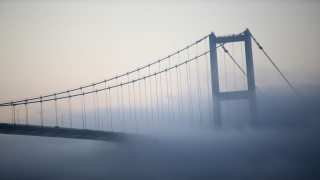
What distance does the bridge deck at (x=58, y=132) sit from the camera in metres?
25.5

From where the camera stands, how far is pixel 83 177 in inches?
1083

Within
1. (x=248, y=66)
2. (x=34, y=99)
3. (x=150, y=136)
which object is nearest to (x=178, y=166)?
(x=150, y=136)

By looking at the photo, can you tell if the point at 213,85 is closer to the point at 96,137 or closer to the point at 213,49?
the point at 213,49

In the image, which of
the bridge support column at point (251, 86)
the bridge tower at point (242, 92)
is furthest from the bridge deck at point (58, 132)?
the bridge support column at point (251, 86)

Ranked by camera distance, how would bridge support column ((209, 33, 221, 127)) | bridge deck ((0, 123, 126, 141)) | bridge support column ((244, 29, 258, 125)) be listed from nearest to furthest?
bridge deck ((0, 123, 126, 141)), bridge support column ((244, 29, 258, 125)), bridge support column ((209, 33, 221, 127))

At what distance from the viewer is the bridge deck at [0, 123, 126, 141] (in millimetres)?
25500

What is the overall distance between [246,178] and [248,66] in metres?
6.94

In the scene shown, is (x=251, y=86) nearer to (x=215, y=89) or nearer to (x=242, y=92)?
(x=242, y=92)

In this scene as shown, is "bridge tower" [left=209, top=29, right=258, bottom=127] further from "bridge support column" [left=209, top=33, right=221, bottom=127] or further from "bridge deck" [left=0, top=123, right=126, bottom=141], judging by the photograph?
"bridge deck" [left=0, top=123, right=126, bottom=141]

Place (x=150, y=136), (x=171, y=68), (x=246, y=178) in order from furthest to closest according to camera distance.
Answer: (x=171, y=68) → (x=150, y=136) → (x=246, y=178)

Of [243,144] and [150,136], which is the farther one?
[150,136]

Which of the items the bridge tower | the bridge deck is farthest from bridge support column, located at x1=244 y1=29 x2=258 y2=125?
the bridge deck

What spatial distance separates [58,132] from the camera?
27.7 m

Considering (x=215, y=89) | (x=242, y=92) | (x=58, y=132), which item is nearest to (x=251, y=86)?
(x=242, y=92)
